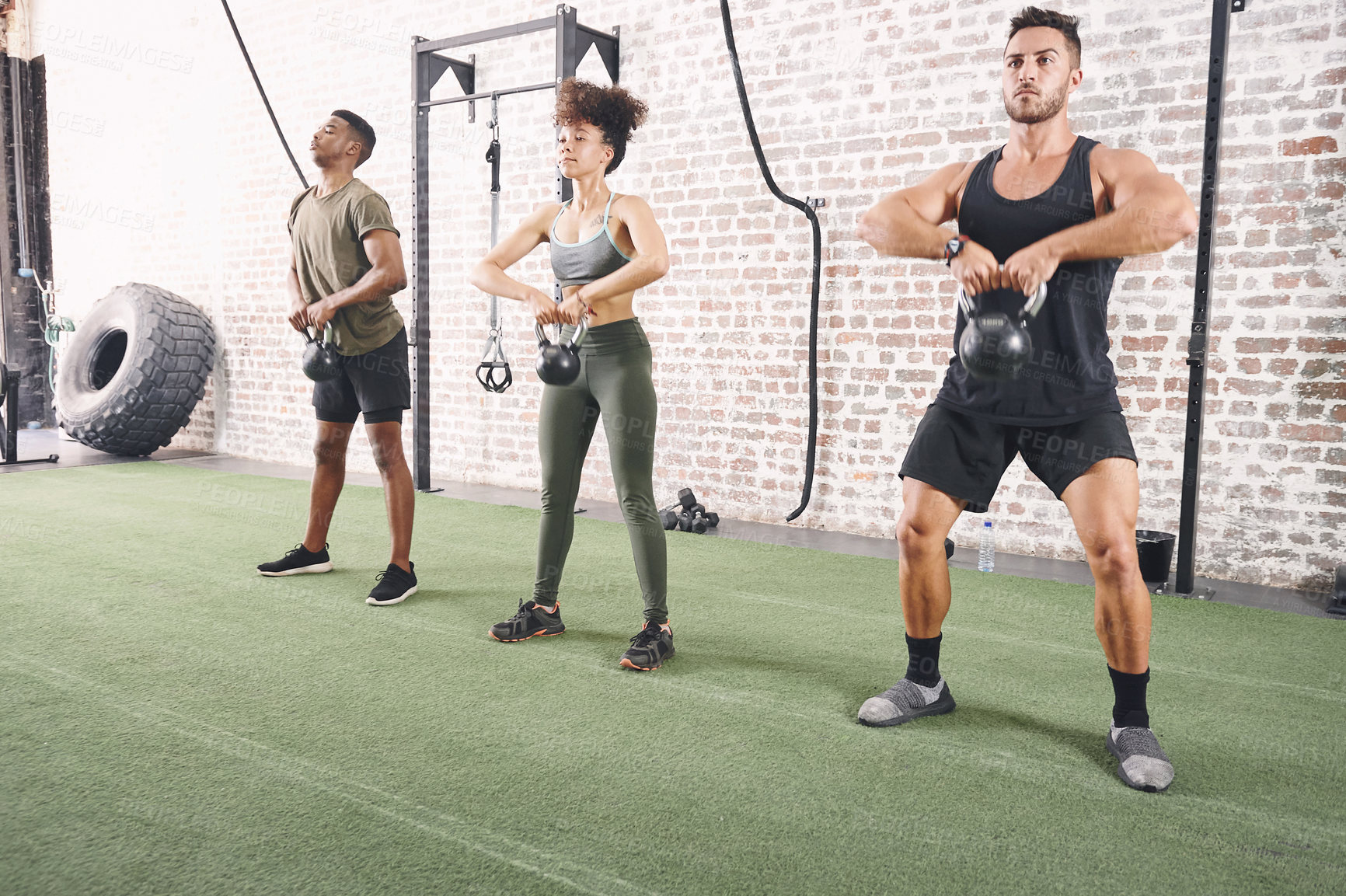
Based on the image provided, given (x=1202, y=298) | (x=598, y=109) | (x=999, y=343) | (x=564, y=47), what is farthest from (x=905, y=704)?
(x=564, y=47)

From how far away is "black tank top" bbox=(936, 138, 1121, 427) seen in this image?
204cm

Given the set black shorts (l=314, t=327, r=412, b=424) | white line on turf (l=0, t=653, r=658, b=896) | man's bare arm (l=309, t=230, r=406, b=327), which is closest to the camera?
white line on turf (l=0, t=653, r=658, b=896)

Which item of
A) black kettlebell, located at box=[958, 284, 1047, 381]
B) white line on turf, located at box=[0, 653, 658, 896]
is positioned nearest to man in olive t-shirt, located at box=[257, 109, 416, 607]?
white line on turf, located at box=[0, 653, 658, 896]

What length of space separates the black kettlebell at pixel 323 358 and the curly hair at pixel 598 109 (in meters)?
1.17

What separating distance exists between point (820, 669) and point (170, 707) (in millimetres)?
1676

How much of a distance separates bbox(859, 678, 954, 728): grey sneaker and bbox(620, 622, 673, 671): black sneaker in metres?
0.61

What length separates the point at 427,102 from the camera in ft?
17.9

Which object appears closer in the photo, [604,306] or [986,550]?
Answer: [604,306]

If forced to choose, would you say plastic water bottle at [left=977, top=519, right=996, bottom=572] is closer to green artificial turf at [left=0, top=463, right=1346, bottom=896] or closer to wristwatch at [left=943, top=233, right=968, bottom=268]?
green artificial turf at [left=0, top=463, right=1346, bottom=896]

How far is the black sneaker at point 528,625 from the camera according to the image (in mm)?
2986

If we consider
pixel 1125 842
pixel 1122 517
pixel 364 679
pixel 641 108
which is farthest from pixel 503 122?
pixel 1125 842

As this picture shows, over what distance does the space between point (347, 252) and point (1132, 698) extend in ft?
8.97

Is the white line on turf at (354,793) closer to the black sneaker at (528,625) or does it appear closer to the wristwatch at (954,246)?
the black sneaker at (528,625)

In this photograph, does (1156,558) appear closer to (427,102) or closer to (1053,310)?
(1053,310)
